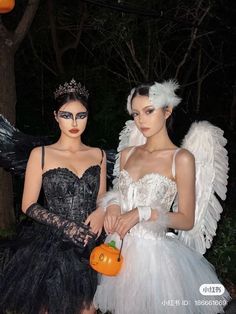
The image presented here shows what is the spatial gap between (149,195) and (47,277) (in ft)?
2.54

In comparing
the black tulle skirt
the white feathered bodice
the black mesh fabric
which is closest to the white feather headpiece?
the white feathered bodice

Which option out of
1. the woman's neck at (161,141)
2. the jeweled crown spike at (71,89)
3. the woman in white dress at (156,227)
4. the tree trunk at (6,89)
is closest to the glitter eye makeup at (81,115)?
the jeweled crown spike at (71,89)

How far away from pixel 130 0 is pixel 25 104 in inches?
162

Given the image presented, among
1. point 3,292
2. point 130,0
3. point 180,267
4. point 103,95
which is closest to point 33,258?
point 3,292

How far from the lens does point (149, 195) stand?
2742 mm

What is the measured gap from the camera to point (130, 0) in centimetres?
772

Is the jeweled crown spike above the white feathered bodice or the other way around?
above

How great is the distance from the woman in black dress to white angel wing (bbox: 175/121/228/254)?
61 centimetres

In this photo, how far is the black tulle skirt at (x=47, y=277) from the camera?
2703mm

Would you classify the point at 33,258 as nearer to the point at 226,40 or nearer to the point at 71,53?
the point at 226,40

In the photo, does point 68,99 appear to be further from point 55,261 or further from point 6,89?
point 6,89

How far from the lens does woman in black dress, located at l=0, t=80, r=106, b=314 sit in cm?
272

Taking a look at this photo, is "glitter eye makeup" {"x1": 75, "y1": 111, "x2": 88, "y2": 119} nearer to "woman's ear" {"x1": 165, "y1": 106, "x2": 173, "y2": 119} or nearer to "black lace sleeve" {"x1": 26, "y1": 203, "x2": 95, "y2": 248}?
"woman's ear" {"x1": 165, "y1": 106, "x2": 173, "y2": 119}

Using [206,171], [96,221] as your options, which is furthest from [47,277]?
[206,171]
